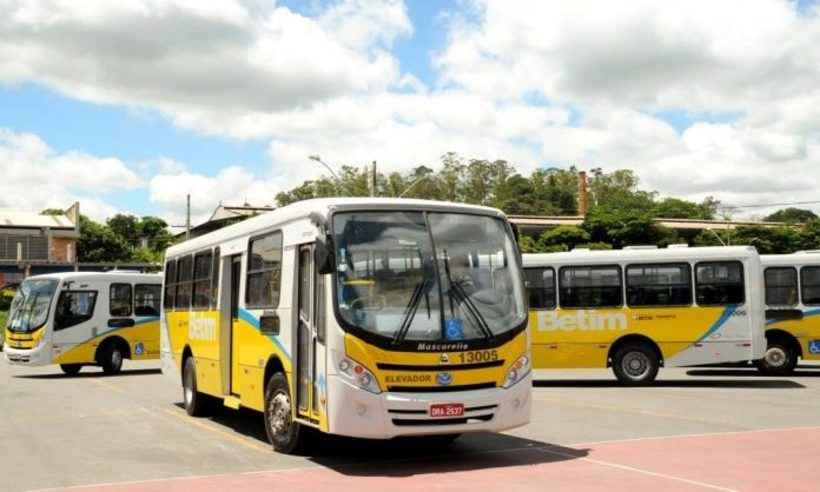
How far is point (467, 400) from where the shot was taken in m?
9.91

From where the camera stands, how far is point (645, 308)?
68.7ft

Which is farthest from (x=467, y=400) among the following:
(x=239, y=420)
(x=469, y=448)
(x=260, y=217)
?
(x=239, y=420)

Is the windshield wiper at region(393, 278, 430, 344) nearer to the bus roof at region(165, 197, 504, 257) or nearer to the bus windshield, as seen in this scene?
the bus windshield

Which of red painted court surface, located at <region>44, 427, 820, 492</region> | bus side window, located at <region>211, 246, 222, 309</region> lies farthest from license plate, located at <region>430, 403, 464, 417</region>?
bus side window, located at <region>211, 246, 222, 309</region>

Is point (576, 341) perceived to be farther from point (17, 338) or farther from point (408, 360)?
point (17, 338)

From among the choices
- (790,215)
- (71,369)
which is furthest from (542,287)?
(790,215)

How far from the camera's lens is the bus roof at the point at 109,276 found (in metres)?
27.1

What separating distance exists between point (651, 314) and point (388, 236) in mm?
11943

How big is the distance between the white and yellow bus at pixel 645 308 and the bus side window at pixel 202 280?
8.31 m

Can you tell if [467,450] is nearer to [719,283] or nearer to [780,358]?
[719,283]

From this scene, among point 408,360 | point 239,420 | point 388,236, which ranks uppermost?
point 388,236

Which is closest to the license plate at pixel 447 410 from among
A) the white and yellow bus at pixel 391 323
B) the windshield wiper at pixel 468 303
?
the white and yellow bus at pixel 391 323

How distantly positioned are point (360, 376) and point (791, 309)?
52.4ft

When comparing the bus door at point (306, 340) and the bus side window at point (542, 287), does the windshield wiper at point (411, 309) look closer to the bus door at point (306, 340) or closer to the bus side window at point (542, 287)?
the bus door at point (306, 340)
